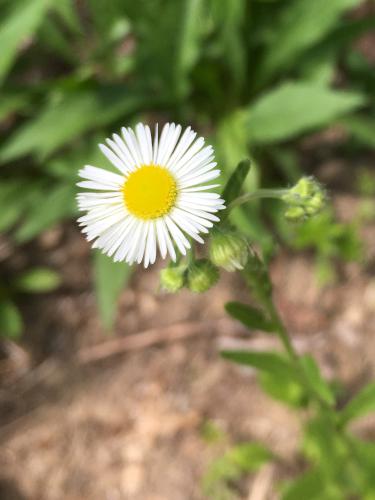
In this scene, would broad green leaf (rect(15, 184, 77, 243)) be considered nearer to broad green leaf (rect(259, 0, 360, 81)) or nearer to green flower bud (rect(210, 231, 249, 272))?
broad green leaf (rect(259, 0, 360, 81))

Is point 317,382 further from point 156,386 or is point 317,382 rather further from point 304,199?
point 156,386

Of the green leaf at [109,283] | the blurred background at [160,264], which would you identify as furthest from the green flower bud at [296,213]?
the green leaf at [109,283]

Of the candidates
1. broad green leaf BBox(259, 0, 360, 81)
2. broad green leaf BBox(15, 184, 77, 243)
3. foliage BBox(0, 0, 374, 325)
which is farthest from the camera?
broad green leaf BBox(15, 184, 77, 243)

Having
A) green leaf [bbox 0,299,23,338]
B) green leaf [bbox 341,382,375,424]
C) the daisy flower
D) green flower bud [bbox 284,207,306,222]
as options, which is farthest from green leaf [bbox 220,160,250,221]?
green leaf [bbox 0,299,23,338]

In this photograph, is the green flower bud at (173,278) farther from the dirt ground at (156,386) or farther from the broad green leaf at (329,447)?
the dirt ground at (156,386)

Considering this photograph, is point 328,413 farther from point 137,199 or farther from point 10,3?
point 10,3

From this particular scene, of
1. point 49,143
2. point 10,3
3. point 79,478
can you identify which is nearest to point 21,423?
point 79,478
